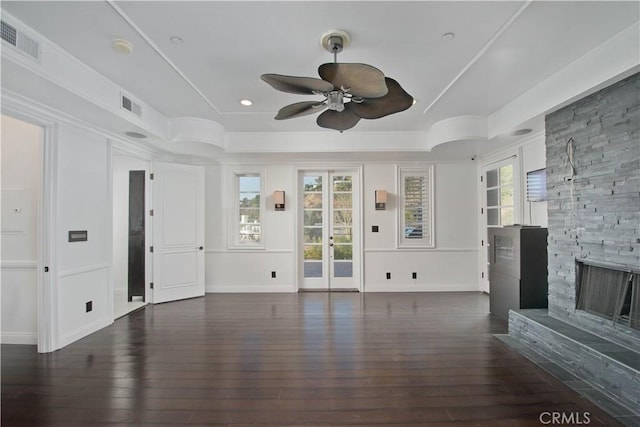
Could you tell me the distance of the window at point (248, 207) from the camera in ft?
18.6

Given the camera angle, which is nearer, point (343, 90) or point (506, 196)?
point (343, 90)

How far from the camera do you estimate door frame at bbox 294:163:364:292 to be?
5.59 m

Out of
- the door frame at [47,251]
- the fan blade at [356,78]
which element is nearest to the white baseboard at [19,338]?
the door frame at [47,251]

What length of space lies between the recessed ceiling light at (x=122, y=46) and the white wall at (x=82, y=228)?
54.8 inches

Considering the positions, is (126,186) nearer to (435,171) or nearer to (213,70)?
(213,70)

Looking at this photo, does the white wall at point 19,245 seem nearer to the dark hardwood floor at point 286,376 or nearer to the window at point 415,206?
the dark hardwood floor at point 286,376

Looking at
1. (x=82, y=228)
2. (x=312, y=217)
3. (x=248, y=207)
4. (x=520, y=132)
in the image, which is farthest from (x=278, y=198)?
(x=520, y=132)

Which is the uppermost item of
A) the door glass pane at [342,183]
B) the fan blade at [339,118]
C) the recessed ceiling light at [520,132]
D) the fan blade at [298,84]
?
the recessed ceiling light at [520,132]

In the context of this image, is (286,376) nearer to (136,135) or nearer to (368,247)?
(368,247)

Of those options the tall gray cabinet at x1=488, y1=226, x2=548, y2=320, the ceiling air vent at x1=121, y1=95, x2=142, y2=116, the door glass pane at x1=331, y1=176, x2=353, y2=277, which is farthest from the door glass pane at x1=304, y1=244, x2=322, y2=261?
the ceiling air vent at x1=121, y1=95, x2=142, y2=116

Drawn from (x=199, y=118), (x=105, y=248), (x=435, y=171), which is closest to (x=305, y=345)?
(x=105, y=248)

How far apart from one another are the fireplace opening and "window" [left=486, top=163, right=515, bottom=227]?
1.86 m

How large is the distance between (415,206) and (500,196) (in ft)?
4.62

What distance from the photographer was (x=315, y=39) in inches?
94.2
